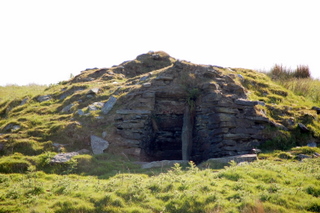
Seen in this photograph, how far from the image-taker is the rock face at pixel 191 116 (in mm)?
13078

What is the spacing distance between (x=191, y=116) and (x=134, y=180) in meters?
6.44

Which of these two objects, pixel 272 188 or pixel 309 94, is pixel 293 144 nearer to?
pixel 272 188

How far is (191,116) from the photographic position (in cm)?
1452

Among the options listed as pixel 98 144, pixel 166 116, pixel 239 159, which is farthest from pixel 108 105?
pixel 239 159

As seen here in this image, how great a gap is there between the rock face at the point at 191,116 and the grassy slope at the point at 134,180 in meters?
0.95

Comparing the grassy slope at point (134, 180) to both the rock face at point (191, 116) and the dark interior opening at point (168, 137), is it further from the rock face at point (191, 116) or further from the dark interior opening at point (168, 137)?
the dark interior opening at point (168, 137)

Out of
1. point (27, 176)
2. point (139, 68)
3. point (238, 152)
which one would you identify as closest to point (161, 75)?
point (139, 68)

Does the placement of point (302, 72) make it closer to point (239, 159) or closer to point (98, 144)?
point (239, 159)

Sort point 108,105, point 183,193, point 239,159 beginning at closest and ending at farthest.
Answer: point 183,193, point 239,159, point 108,105

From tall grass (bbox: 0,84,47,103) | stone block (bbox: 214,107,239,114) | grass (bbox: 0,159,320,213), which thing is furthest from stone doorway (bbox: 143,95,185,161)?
tall grass (bbox: 0,84,47,103)

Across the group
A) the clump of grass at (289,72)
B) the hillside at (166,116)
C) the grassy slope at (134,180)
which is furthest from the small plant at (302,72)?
the grassy slope at (134,180)

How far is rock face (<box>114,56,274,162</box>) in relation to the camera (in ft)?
42.9

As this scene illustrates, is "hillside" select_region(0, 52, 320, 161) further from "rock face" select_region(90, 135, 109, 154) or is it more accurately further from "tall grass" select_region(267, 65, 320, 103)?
"tall grass" select_region(267, 65, 320, 103)

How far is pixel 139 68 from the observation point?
1900 centimetres
